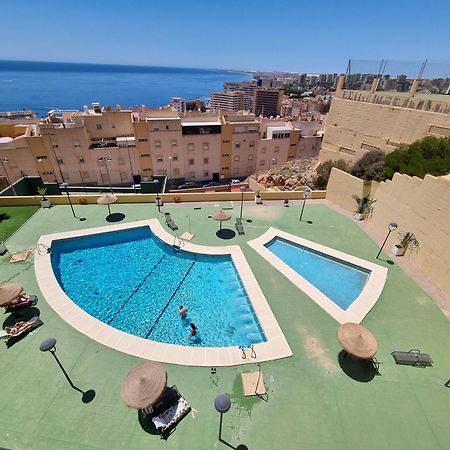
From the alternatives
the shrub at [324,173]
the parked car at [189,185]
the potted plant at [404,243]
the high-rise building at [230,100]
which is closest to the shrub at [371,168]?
the potted plant at [404,243]

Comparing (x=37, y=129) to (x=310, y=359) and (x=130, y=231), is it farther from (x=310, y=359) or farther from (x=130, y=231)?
(x=310, y=359)

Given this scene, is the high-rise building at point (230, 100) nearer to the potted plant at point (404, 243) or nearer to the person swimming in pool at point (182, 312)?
the potted plant at point (404, 243)

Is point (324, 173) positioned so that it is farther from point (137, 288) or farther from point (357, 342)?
point (137, 288)

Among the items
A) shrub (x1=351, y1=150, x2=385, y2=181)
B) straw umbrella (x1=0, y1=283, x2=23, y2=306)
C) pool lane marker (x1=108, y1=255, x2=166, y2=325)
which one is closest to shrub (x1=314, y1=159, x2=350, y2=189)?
shrub (x1=351, y1=150, x2=385, y2=181)

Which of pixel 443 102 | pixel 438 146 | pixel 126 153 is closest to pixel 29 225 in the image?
pixel 126 153

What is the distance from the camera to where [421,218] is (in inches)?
604

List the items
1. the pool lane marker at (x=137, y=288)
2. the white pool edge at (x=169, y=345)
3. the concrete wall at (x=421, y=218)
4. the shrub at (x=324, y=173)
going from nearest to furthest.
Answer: the white pool edge at (x=169, y=345)
the pool lane marker at (x=137, y=288)
the concrete wall at (x=421, y=218)
the shrub at (x=324, y=173)

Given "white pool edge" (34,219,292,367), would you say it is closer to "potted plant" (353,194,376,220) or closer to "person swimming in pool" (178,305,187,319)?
"person swimming in pool" (178,305,187,319)

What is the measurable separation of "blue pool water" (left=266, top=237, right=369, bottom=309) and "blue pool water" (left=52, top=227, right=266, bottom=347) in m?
4.08

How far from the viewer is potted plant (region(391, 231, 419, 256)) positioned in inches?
629

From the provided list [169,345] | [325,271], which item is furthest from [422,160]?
[169,345]

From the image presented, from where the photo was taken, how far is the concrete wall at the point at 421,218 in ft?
45.7

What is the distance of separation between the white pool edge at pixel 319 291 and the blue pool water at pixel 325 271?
0.35 m

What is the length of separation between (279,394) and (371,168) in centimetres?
1798
